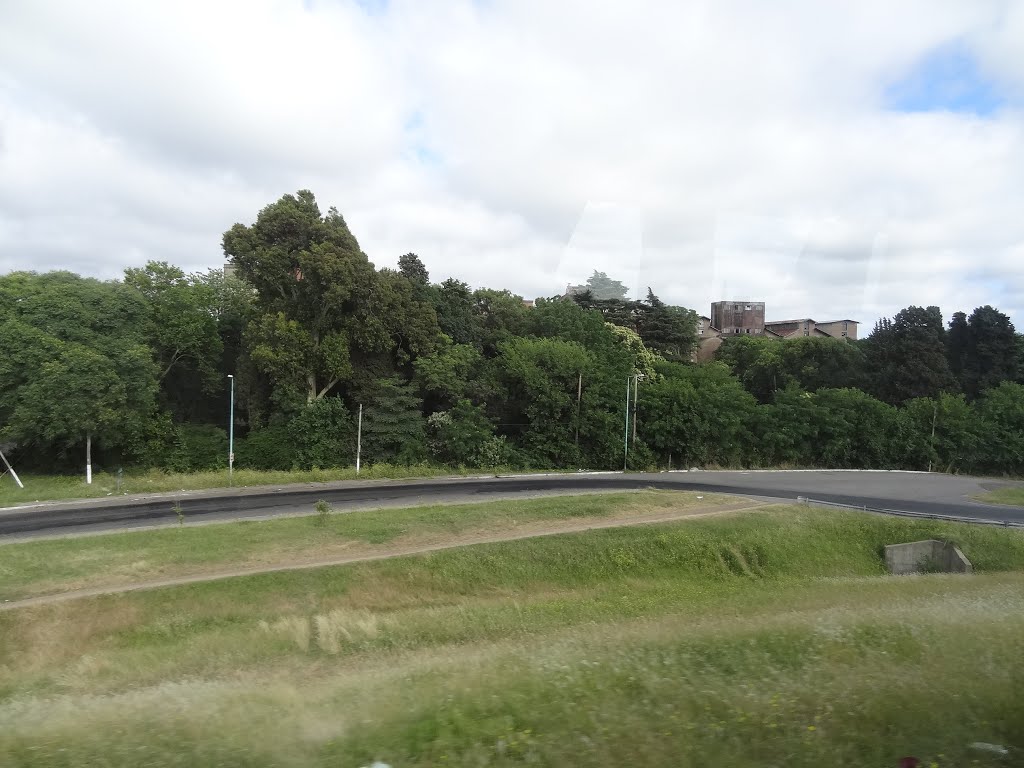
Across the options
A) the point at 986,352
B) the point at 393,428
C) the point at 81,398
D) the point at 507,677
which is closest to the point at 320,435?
the point at 393,428

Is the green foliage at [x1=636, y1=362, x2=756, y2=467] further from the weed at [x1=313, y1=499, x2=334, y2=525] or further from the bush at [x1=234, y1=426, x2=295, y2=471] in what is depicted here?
the weed at [x1=313, y1=499, x2=334, y2=525]

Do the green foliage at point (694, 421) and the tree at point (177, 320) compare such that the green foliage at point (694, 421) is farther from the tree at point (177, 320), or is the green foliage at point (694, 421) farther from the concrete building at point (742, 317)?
the concrete building at point (742, 317)

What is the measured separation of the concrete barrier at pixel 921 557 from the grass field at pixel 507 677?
596 cm

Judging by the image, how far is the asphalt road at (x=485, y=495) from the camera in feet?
71.4

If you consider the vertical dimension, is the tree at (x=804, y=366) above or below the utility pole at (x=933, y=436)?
above

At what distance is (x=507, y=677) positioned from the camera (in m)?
6.36

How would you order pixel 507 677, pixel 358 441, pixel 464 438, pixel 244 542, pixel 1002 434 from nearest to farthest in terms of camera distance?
pixel 507 677 < pixel 244 542 < pixel 358 441 < pixel 464 438 < pixel 1002 434

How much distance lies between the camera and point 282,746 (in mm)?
4555

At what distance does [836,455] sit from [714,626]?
3815cm

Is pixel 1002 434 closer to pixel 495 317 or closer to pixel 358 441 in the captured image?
pixel 495 317

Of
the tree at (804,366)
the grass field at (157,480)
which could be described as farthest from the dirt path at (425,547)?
the tree at (804,366)

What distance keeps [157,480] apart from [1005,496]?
40.7 meters

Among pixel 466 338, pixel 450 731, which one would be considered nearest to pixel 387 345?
pixel 466 338

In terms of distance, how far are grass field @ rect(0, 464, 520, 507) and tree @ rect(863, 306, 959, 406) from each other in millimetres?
34799
